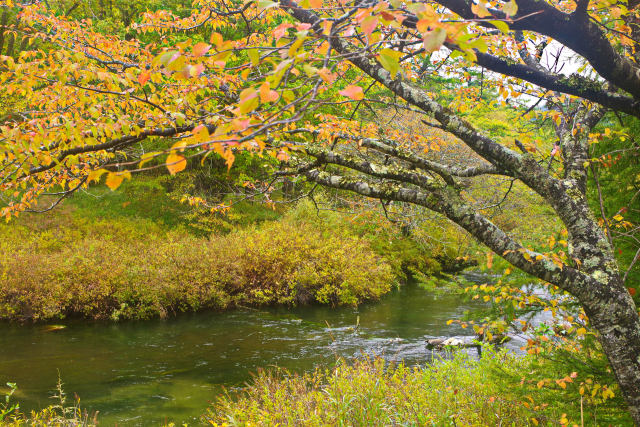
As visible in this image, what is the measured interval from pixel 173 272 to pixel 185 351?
12.8 ft

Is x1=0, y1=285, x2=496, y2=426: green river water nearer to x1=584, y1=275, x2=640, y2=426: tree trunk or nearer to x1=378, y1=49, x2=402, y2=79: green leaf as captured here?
x1=584, y1=275, x2=640, y2=426: tree trunk

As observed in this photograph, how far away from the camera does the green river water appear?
755 cm

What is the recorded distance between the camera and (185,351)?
10.0 m

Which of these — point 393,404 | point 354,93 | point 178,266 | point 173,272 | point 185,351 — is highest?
point 354,93

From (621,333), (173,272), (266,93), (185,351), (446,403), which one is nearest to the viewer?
(266,93)

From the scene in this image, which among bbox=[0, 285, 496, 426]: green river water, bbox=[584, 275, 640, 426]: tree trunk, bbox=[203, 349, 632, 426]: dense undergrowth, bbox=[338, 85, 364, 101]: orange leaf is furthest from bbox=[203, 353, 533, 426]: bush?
bbox=[338, 85, 364, 101]: orange leaf

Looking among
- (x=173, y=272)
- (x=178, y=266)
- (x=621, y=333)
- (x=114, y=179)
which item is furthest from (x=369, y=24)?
(x=178, y=266)

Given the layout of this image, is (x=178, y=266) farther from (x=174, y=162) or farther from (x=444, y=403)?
(x=174, y=162)

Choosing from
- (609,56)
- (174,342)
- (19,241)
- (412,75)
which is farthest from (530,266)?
(19,241)

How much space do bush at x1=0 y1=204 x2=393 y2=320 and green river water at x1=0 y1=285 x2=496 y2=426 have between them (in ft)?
1.88

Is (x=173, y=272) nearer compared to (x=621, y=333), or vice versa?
(x=621, y=333)

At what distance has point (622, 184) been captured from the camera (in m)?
4.27

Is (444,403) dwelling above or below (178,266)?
below

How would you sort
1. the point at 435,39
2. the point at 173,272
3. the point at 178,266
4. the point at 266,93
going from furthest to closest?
the point at 178,266, the point at 173,272, the point at 266,93, the point at 435,39
